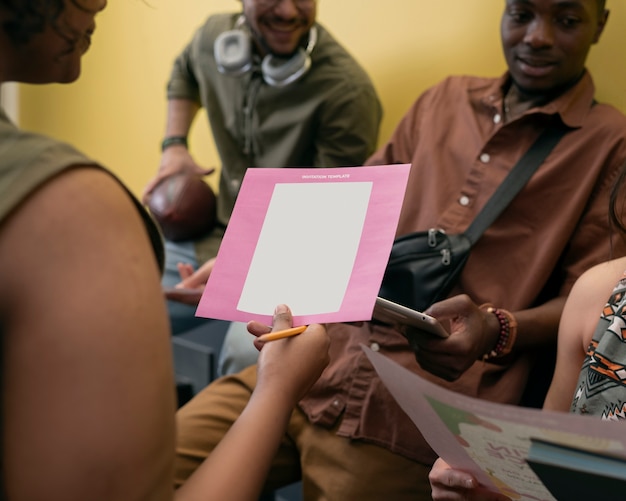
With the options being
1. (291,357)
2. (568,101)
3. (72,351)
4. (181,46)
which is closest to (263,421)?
(291,357)

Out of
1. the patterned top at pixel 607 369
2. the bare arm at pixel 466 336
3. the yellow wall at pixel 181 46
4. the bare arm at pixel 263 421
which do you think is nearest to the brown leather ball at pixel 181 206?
the yellow wall at pixel 181 46

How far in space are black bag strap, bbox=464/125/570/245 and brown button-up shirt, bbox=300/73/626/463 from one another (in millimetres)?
14

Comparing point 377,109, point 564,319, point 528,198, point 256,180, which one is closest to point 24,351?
point 256,180

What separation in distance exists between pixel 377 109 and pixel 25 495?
5.13ft

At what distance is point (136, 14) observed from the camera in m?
2.73

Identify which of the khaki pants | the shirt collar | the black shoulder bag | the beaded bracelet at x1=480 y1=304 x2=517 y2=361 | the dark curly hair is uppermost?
the dark curly hair

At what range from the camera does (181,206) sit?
2.15 metres

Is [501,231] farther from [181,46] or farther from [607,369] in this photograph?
[181,46]

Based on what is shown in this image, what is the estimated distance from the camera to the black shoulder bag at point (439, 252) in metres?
1.39

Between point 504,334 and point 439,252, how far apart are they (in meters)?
0.18

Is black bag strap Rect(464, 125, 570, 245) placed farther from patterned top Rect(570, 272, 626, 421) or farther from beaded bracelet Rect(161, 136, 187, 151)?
beaded bracelet Rect(161, 136, 187, 151)

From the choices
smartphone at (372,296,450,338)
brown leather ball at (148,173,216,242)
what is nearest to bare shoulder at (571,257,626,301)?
smartphone at (372,296,450,338)

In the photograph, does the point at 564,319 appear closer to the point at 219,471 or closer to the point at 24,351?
the point at 219,471

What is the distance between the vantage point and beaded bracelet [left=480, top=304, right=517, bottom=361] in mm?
1336
